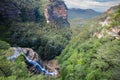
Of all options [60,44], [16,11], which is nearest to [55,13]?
[16,11]

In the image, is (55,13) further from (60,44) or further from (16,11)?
(60,44)

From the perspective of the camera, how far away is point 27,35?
10988 cm

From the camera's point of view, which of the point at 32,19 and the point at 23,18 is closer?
the point at 23,18

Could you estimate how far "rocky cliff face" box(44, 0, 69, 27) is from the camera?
529 ft

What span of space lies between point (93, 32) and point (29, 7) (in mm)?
56881

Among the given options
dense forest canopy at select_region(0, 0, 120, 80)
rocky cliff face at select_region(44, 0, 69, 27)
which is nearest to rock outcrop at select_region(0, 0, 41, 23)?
dense forest canopy at select_region(0, 0, 120, 80)

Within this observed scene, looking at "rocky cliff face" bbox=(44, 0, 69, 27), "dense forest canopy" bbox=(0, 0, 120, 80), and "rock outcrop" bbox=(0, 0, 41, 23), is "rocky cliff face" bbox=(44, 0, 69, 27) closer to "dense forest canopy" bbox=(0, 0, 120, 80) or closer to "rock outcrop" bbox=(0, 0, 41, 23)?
"dense forest canopy" bbox=(0, 0, 120, 80)

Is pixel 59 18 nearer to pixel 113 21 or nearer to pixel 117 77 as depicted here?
pixel 113 21

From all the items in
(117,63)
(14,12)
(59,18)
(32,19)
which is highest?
(117,63)

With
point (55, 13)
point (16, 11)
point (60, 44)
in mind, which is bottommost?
point (55, 13)

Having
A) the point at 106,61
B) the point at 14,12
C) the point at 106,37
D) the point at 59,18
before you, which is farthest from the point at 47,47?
the point at 59,18

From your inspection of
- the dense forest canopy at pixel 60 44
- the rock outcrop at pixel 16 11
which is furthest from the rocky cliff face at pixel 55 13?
the rock outcrop at pixel 16 11

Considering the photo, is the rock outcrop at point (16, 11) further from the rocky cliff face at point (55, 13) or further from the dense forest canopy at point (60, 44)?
the rocky cliff face at point (55, 13)

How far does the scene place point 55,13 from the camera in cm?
17612
